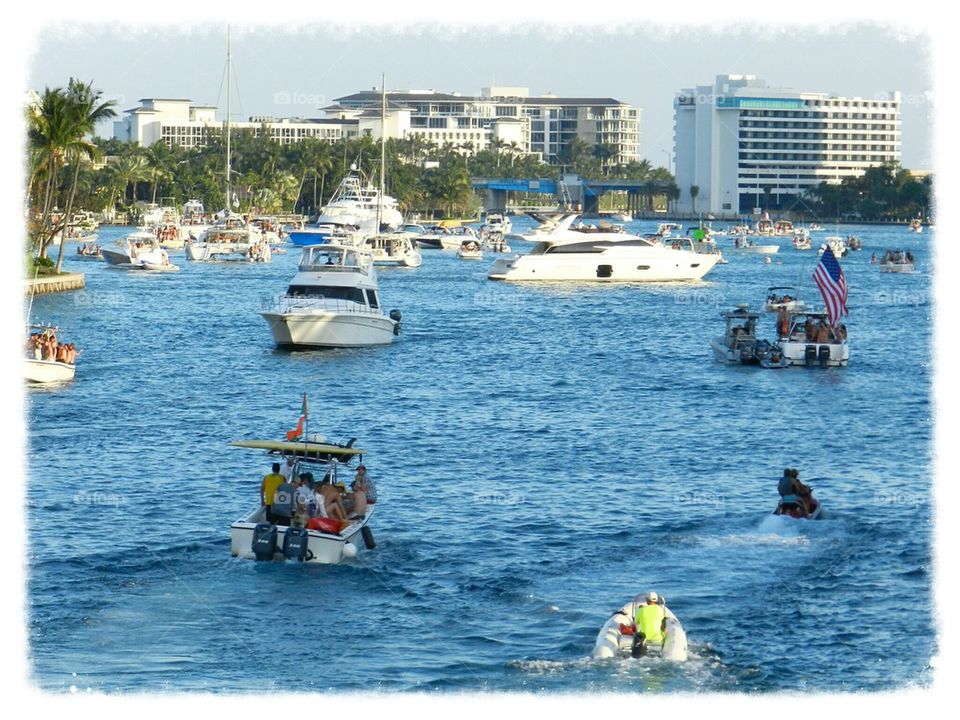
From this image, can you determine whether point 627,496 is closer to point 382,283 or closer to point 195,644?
point 195,644

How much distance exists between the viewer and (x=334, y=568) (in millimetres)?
34156

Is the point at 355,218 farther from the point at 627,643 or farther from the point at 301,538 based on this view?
the point at 627,643

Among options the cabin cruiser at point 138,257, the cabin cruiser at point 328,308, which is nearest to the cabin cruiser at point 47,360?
the cabin cruiser at point 328,308

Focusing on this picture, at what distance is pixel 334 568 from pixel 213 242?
12399 centimetres

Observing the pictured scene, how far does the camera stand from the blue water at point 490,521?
28.8 m

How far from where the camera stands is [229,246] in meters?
152

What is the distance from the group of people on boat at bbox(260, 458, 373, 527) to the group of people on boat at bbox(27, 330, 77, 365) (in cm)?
2681

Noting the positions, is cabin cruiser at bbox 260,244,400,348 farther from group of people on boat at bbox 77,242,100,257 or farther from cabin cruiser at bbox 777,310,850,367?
group of people on boat at bbox 77,242,100,257

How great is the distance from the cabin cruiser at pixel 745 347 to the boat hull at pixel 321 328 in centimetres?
1618

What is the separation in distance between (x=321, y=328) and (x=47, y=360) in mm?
14601

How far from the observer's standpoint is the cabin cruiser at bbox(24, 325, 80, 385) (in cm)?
5978

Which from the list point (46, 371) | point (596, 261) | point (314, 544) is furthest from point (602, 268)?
point (314, 544)

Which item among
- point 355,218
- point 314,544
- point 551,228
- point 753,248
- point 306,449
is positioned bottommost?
point 314,544

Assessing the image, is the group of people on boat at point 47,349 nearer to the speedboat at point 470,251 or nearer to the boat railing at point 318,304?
the boat railing at point 318,304
